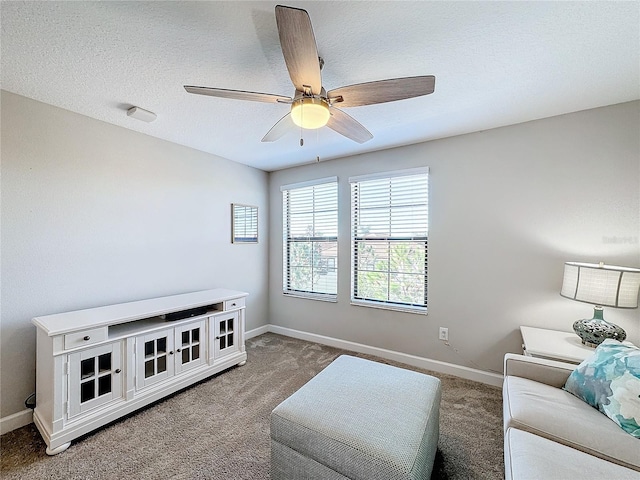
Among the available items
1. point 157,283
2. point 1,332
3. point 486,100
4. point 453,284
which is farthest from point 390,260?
point 1,332

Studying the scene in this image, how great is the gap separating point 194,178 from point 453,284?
310 cm

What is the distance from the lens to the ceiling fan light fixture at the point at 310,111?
1467mm

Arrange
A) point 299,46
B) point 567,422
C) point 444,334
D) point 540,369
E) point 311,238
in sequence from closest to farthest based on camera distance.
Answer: point 299,46 < point 567,422 < point 540,369 < point 444,334 < point 311,238

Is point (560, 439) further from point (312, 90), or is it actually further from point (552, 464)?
point (312, 90)

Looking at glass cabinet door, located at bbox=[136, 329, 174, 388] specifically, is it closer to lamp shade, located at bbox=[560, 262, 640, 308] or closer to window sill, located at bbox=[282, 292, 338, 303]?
window sill, located at bbox=[282, 292, 338, 303]

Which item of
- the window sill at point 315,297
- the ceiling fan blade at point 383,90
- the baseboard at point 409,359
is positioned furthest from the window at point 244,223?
the ceiling fan blade at point 383,90

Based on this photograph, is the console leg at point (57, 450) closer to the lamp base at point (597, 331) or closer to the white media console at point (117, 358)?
the white media console at point (117, 358)

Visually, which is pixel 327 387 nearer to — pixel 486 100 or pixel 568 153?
pixel 486 100

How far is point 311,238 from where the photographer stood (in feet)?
12.3

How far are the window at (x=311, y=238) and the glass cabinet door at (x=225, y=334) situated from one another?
3.66 feet

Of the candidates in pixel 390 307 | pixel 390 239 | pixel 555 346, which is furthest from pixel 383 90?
pixel 390 307

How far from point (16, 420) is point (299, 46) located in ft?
10.2

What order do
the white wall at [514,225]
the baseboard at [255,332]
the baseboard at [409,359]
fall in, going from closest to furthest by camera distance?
1. the white wall at [514,225]
2. the baseboard at [409,359]
3. the baseboard at [255,332]

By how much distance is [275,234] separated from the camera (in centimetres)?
407
